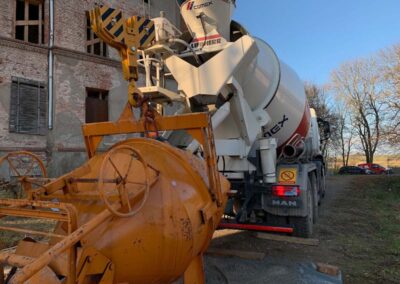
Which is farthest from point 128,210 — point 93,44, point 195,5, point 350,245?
point 93,44

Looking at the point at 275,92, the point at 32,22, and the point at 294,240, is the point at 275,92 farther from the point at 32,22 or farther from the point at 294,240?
the point at 32,22

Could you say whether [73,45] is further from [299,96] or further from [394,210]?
[394,210]

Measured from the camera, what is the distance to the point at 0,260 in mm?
2461

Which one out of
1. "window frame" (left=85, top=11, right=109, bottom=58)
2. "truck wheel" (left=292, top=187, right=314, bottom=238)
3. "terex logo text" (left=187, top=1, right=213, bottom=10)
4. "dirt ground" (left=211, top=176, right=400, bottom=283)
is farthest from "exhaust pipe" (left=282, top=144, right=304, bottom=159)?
"window frame" (left=85, top=11, right=109, bottom=58)

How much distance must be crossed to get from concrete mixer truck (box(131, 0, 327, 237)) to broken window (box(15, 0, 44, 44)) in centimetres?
1036

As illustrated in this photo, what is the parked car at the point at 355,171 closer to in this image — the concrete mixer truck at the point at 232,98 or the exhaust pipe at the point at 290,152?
the exhaust pipe at the point at 290,152

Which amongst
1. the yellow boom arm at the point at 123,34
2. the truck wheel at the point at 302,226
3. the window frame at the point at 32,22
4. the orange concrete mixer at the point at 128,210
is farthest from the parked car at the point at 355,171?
the yellow boom arm at the point at 123,34

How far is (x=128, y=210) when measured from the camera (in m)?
2.50

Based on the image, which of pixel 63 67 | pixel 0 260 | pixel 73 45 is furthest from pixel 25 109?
pixel 0 260

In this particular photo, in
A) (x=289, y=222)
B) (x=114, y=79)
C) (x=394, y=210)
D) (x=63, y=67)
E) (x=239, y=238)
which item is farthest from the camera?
(x=114, y=79)

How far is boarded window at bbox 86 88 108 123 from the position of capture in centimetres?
1512

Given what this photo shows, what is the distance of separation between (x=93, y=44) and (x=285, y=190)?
1250 centimetres

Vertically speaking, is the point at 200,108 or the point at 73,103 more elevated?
the point at 73,103

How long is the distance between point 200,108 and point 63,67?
10.5m
